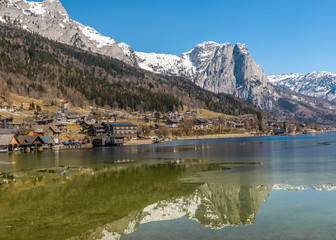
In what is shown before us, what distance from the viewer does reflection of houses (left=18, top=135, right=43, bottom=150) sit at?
98312mm

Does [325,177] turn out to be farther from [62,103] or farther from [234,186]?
[62,103]

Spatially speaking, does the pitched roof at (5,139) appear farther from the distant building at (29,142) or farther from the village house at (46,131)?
the village house at (46,131)

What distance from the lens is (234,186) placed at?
29047 mm

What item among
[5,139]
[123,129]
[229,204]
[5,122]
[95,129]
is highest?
[5,122]

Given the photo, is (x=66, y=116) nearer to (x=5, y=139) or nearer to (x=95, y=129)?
(x=95, y=129)

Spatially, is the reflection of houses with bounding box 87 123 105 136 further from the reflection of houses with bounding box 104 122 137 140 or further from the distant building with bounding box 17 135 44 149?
the distant building with bounding box 17 135 44 149

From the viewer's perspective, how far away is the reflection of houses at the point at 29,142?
9831cm

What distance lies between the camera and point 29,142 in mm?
99250

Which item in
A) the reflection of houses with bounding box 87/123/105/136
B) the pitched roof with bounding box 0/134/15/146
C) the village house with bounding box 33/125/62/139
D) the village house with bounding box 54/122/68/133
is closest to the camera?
the pitched roof with bounding box 0/134/15/146

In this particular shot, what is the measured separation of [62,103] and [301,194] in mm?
187208

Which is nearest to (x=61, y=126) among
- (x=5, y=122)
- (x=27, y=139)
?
(x=5, y=122)

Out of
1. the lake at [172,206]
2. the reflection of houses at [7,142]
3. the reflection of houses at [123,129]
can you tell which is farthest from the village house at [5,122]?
the lake at [172,206]

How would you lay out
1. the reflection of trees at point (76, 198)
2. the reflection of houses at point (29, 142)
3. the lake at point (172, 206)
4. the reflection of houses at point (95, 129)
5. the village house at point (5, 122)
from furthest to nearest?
the reflection of houses at point (95, 129) → the village house at point (5, 122) → the reflection of houses at point (29, 142) → the reflection of trees at point (76, 198) → the lake at point (172, 206)

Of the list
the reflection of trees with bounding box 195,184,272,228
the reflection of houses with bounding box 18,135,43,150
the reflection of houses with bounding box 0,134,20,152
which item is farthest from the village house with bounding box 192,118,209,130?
the reflection of trees with bounding box 195,184,272,228
